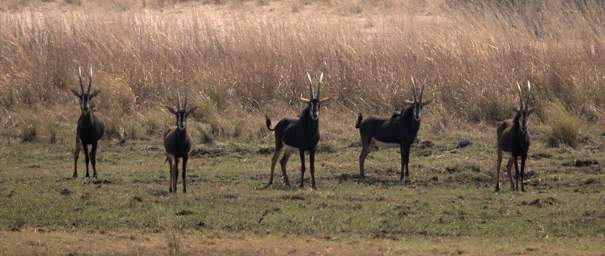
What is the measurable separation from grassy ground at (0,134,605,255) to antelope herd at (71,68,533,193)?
0.38m

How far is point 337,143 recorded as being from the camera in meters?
21.4

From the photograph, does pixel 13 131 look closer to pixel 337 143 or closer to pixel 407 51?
pixel 337 143

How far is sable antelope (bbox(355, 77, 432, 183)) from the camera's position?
18.0m

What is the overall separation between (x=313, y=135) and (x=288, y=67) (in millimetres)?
8274

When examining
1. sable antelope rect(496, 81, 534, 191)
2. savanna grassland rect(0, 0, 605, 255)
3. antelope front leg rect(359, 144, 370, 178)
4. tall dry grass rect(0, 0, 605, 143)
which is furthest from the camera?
tall dry grass rect(0, 0, 605, 143)

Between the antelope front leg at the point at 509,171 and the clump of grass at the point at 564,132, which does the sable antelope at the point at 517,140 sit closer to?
the antelope front leg at the point at 509,171

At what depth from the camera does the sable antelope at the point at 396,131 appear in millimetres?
18000

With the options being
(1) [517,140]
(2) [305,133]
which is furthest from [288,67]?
(1) [517,140]

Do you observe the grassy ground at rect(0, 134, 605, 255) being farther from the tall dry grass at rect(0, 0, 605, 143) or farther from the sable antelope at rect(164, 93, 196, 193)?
the tall dry grass at rect(0, 0, 605, 143)

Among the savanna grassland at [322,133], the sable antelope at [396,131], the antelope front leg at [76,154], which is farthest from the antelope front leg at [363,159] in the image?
the antelope front leg at [76,154]

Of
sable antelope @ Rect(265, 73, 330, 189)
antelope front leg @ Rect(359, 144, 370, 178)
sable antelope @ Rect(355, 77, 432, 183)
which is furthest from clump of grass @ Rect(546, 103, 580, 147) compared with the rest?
sable antelope @ Rect(265, 73, 330, 189)

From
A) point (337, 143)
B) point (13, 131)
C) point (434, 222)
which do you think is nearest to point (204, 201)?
point (434, 222)

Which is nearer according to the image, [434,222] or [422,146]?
[434,222]

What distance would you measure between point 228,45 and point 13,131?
5.77 metres
